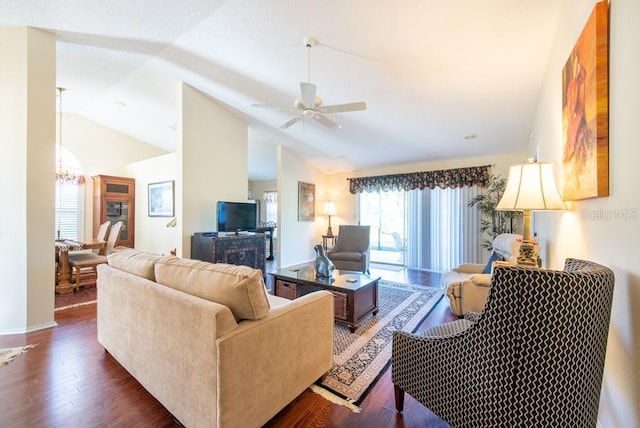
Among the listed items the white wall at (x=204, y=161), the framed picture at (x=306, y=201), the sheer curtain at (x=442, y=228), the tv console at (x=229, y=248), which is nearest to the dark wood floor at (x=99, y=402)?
the tv console at (x=229, y=248)

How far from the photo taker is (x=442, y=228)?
210 inches

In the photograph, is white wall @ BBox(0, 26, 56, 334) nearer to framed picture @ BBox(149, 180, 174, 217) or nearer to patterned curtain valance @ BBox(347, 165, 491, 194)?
framed picture @ BBox(149, 180, 174, 217)

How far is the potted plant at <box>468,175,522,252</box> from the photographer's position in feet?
14.9

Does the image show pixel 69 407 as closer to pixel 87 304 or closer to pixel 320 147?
pixel 87 304

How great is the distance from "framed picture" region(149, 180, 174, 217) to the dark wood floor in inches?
136

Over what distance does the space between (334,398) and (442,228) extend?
4.45 meters

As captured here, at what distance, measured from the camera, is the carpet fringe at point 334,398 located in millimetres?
1596

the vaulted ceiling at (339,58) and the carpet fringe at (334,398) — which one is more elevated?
the vaulted ceiling at (339,58)

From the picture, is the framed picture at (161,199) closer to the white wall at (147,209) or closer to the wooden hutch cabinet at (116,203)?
the white wall at (147,209)

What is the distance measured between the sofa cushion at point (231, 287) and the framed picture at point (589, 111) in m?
1.64

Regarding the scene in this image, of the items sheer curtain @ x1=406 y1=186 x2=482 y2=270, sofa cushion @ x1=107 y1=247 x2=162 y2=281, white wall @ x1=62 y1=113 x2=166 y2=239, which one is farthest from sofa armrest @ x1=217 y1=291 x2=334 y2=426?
white wall @ x1=62 y1=113 x2=166 y2=239

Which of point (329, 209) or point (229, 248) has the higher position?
point (329, 209)

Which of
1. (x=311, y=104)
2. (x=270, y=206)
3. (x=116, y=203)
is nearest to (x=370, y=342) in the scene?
(x=311, y=104)

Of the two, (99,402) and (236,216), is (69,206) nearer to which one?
(236,216)
